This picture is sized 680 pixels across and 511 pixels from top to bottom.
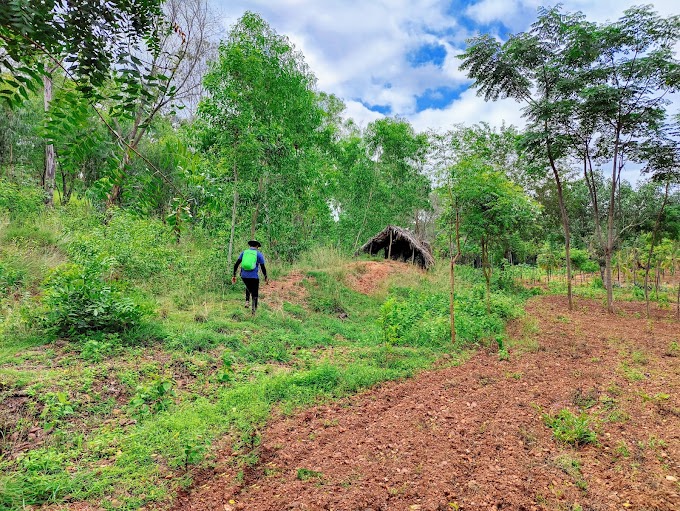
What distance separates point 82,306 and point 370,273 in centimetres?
854

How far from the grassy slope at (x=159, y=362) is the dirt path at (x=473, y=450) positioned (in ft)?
1.26

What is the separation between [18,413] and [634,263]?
24.1 meters

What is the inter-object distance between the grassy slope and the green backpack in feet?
2.95

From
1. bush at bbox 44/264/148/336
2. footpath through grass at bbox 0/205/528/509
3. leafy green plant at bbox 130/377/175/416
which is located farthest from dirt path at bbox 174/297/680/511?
bush at bbox 44/264/148/336

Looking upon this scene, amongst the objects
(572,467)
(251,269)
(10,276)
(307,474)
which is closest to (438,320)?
(251,269)

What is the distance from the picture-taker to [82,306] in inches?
187

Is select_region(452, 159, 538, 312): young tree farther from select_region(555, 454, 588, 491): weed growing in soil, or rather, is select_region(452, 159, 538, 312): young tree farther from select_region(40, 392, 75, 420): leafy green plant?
select_region(40, 392, 75, 420): leafy green plant

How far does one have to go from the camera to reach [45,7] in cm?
128

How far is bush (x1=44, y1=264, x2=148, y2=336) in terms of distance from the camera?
468cm

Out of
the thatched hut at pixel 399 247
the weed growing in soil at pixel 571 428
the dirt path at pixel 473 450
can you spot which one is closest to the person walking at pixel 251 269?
the dirt path at pixel 473 450

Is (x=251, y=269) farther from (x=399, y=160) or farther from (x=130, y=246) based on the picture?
(x=399, y=160)

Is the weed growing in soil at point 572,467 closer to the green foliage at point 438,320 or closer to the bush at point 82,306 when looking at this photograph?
the green foliage at point 438,320

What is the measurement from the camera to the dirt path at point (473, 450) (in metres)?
2.26

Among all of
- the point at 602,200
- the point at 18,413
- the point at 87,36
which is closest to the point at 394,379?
the point at 18,413
